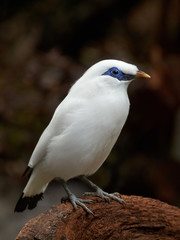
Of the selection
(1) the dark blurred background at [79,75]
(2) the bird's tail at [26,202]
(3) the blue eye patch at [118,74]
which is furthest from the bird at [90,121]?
(1) the dark blurred background at [79,75]

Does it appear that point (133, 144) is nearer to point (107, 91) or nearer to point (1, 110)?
point (1, 110)

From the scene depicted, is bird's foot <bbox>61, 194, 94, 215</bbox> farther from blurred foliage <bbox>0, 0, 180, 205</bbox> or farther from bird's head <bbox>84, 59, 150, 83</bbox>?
blurred foliage <bbox>0, 0, 180, 205</bbox>

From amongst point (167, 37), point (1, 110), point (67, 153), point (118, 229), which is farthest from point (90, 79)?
point (167, 37)

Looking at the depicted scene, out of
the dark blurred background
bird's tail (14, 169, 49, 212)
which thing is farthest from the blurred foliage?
bird's tail (14, 169, 49, 212)

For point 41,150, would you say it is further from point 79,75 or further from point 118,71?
point 79,75

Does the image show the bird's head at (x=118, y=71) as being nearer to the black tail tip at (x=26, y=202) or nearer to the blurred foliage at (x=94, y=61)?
the black tail tip at (x=26, y=202)

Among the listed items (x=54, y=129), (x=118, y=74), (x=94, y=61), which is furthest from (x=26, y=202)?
(x=94, y=61)
